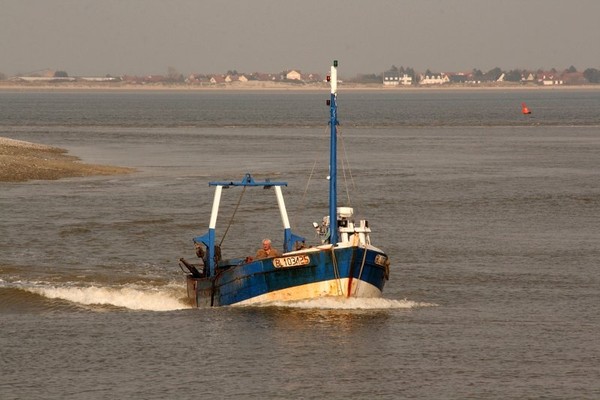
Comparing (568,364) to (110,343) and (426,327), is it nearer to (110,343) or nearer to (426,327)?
(426,327)

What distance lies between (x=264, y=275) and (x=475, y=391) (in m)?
7.53

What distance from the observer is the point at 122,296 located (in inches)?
1307

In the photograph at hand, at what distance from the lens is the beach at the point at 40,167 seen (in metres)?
67.6

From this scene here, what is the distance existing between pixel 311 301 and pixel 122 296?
6279 millimetres

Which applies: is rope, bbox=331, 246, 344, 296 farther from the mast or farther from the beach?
the beach

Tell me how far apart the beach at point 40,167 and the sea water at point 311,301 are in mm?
2134

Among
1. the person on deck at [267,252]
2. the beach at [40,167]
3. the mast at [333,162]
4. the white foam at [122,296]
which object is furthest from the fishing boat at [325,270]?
the beach at [40,167]

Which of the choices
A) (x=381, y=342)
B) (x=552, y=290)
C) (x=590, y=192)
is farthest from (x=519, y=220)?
(x=381, y=342)

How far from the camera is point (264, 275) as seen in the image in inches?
1148

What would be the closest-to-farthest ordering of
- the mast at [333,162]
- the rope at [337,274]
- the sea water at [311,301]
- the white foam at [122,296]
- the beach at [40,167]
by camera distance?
the sea water at [311,301] < the rope at [337,274] < the mast at [333,162] < the white foam at [122,296] < the beach at [40,167]

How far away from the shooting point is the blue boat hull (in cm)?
2861

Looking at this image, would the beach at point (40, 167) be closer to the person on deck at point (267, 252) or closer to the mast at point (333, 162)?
the person on deck at point (267, 252)

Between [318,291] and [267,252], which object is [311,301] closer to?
[318,291]

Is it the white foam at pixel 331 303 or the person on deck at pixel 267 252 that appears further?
the person on deck at pixel 267 252
